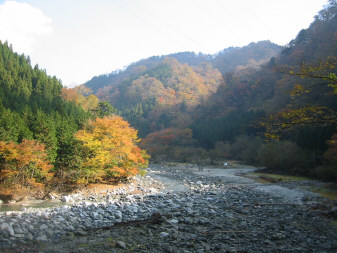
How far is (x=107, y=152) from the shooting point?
22.1 meters

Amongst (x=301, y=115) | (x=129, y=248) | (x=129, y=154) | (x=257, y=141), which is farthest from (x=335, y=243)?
(x=257, y=141)

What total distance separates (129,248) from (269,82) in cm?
6240

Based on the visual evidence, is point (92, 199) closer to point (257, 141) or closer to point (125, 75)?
point (257, 141)

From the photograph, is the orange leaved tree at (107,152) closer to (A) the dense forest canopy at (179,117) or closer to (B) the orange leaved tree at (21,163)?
(A) the dense forest canopy at (179,117)

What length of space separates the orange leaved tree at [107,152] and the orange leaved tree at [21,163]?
3.81 m

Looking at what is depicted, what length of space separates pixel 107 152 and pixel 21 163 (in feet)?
23.4

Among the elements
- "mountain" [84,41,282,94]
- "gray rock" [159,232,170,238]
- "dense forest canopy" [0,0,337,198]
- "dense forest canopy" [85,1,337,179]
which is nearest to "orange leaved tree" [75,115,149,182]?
"dense forest canopy" [0,0,337,198]

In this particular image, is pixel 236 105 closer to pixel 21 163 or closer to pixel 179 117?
pixel 179 117

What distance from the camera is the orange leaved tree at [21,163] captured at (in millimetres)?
16734

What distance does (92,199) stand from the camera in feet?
54.7

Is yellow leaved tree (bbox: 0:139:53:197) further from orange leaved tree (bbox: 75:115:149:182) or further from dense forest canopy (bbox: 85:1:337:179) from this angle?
dense forest canopy (bbox: 85:1:337:179)

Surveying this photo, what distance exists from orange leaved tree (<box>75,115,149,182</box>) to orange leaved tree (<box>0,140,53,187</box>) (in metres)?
3.81

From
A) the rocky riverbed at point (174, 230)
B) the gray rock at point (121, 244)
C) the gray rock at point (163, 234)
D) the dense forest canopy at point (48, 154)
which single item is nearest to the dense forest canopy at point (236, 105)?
the rocky riverbed at point (174, 230)

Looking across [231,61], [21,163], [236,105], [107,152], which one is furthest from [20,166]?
[231,61]
